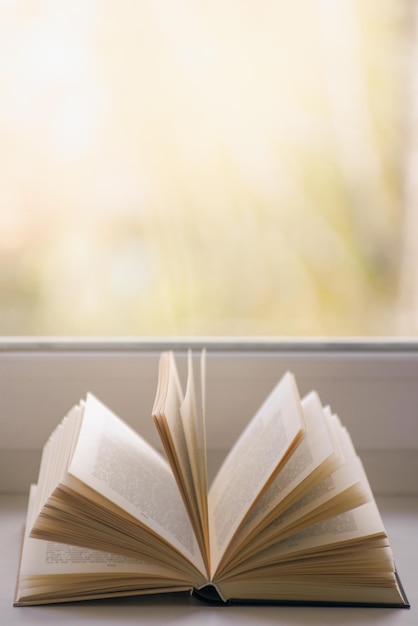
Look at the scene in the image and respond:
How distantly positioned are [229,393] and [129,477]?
30 centimetres

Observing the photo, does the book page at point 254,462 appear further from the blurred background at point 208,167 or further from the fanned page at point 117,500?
the blurred background at point 208,167

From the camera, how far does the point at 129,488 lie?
706 millimetres

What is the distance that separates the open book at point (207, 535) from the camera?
26.1 inches

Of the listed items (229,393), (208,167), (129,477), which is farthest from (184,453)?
(208,167)

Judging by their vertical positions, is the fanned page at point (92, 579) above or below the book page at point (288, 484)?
below

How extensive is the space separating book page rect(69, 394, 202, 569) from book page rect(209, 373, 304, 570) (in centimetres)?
4

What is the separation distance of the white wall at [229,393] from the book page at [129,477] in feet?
0.53

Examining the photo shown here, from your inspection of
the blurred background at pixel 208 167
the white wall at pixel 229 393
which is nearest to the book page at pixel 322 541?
the white wall at pixel 229 393

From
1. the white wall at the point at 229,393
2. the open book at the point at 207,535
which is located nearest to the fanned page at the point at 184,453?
the open book at the point at 207,535

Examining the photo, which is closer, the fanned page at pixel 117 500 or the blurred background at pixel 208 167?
the fanned page at pixel 117 500

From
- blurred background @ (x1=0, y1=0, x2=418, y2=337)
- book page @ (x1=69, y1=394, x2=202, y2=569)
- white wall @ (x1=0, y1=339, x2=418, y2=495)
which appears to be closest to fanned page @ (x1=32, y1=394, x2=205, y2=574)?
book page @ (x1=69, y1=394, x2=202, y2=569)

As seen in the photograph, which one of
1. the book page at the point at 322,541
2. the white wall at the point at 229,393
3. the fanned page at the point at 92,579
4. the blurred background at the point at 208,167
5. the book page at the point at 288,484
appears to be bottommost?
the fanned page at the point at 92,579

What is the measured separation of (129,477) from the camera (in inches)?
28.9

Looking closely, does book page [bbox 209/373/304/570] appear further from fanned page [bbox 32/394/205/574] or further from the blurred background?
the blurred background
